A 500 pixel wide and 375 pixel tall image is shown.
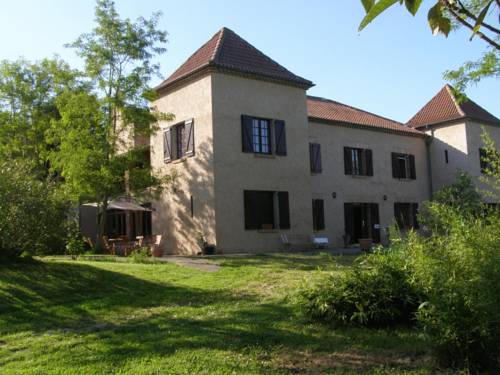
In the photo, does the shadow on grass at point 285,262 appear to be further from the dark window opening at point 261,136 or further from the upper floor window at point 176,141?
the upper floor window at point 176,141

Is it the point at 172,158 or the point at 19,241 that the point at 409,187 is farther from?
the point at 19,241

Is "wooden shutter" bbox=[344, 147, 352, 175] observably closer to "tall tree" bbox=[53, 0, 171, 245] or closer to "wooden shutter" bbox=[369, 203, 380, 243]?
"wooden shutter" bbox=[369, 203, 380, 243]

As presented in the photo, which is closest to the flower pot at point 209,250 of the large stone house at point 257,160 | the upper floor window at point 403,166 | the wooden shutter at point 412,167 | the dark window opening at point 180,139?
the large stone house at point 257,160

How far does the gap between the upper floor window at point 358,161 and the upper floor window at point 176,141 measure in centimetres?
824

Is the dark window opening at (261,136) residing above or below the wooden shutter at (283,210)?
above

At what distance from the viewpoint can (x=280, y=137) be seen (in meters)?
21.3

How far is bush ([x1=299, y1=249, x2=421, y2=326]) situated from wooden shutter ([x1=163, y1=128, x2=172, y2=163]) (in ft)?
49.6

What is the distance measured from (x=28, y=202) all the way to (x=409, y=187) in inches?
849

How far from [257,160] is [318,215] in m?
4.65

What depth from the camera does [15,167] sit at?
38.5 ft

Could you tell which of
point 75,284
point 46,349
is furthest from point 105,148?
point 46,349

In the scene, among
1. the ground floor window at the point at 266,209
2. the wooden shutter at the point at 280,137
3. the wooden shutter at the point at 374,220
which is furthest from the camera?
the wooden shutter at the point at 374,220

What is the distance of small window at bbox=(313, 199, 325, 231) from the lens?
23328 millimetres

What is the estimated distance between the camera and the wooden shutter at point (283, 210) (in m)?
20.8
